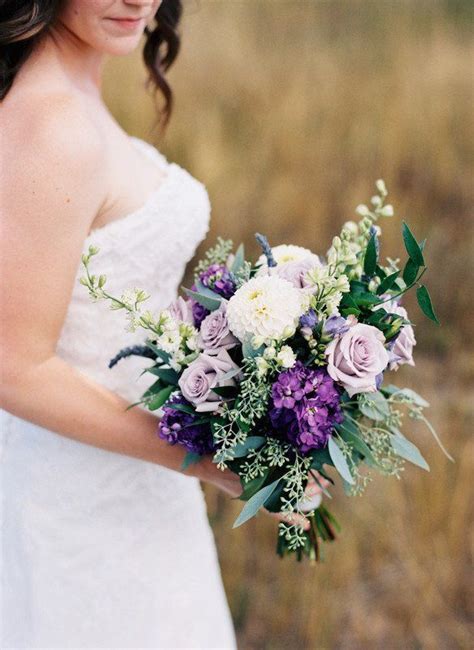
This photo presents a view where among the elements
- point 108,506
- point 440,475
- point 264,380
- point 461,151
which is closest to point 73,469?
point 108,506

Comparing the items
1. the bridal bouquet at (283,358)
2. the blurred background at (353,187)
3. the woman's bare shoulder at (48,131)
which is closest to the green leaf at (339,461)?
the bridal bouquet at (283,358)

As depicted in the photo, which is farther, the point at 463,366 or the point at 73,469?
the point at 463,366

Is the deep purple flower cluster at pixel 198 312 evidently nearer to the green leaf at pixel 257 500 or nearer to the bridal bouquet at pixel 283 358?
the bridal bouquet at pixel 283 358

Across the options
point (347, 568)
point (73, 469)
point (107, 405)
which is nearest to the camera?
point (107, 405)

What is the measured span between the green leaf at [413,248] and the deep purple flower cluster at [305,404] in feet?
0.88

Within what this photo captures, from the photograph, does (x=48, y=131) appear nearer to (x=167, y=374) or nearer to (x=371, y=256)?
(x=167, y=374)

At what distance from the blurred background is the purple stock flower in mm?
1909

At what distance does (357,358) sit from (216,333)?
27 centimetres

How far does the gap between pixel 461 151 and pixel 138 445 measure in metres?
4.05

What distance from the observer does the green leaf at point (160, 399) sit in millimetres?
1605

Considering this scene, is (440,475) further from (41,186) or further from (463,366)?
(41,186)

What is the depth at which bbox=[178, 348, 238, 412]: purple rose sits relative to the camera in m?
1.50

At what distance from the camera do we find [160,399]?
5.34 feet

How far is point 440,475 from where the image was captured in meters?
3.38
